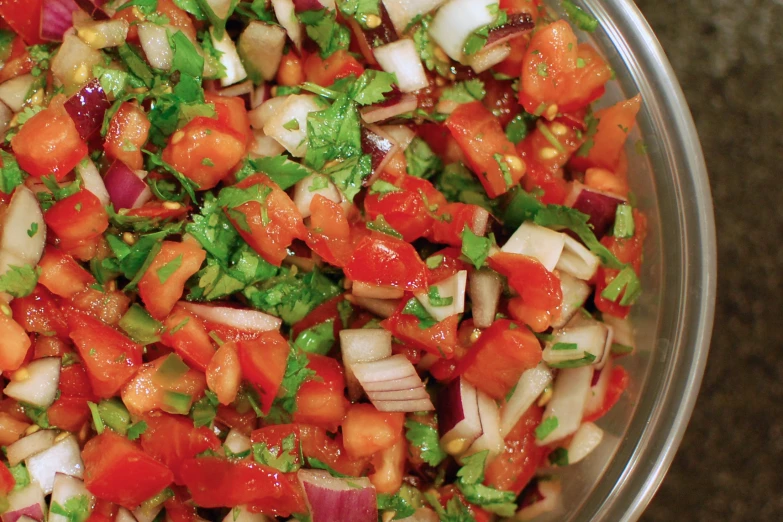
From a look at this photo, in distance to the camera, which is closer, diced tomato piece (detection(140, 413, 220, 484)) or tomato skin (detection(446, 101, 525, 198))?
diced tomato piece (detection(140, 413, 220, 484))

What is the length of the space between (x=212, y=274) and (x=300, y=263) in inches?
8.2

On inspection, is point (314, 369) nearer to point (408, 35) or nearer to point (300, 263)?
point (300, 263)

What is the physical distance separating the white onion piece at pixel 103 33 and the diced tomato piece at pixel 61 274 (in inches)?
18.3

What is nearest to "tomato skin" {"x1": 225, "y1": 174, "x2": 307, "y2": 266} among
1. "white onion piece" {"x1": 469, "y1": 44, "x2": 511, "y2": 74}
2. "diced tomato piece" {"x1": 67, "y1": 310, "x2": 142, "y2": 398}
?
"diced tomato piece" {"x1": 67, "y1": 310, "x2": 142, "y2": 398}

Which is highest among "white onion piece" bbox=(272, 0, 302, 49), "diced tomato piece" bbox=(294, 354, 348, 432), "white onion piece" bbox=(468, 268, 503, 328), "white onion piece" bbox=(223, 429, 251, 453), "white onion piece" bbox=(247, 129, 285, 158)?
"white onion piece" bbox=(272, 0, 302, 49)

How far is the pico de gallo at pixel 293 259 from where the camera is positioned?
4.54 ft

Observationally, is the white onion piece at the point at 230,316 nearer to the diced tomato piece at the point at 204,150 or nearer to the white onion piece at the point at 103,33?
the diced tomato piece at the point at 204,150

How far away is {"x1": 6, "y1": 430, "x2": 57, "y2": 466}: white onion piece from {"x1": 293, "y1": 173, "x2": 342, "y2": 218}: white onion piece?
757 mm

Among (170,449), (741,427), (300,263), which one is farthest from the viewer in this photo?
(741,427)

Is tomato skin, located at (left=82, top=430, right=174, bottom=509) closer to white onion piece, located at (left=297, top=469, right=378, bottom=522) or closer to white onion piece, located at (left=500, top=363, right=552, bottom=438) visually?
white onion piece, located at (left=297, top=469, right=378, bottom=522)

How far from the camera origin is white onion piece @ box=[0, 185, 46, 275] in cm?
134

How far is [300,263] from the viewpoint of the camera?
1.53m

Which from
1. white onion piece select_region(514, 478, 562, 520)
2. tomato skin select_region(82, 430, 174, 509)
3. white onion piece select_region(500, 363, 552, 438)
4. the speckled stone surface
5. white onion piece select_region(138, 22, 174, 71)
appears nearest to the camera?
tomato skin select_region(82, 430, 174, 509)

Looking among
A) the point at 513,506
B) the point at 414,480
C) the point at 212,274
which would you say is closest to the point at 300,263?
the point at 212,274
